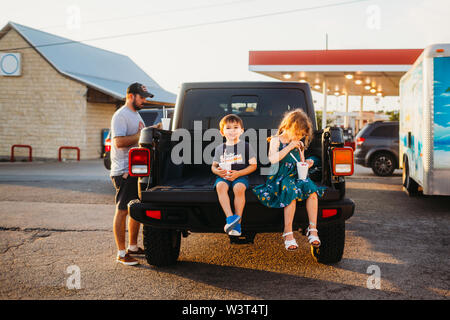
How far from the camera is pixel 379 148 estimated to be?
14844mm

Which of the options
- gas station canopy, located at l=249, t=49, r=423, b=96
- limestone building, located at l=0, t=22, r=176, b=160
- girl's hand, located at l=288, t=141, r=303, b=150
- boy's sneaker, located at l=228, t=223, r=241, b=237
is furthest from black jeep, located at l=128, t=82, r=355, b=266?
limestone building, located at l=0, t=22, r=176, b=160

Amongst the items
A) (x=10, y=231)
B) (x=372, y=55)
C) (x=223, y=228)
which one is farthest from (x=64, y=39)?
(x=223, y=228)

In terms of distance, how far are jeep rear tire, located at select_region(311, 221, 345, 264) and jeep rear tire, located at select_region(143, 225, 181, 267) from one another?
151cm

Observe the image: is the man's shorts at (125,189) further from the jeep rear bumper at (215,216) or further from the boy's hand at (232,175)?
the boy's hand at (232,175)

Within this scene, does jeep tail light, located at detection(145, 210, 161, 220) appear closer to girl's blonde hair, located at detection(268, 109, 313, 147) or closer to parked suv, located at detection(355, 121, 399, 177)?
girl's blonde hair, located at detection(268, 109, 313, 147)

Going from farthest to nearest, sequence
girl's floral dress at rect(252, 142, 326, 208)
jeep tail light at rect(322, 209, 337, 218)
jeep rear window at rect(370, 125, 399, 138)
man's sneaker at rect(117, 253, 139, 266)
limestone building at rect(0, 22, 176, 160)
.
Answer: limestone building at rect(0, 22, 176, 160) < jeep rear window at rect(370, 125, 399, 138) < man's sneaker at rect(117, 253, 139, 266) < jeep tail light at rect(322, 209, 337, 218) < girl's floral dress at rect(252, 142, 326, 208)

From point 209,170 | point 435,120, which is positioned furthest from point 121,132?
point 435,120

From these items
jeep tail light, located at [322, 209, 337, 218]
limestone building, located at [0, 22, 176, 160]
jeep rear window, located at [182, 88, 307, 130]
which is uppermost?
limestone building, located at [0, 22, 176, 160]

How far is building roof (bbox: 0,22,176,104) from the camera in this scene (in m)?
22.6

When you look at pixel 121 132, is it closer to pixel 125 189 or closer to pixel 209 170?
pixel 125 189

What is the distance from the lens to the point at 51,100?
22.9 m
